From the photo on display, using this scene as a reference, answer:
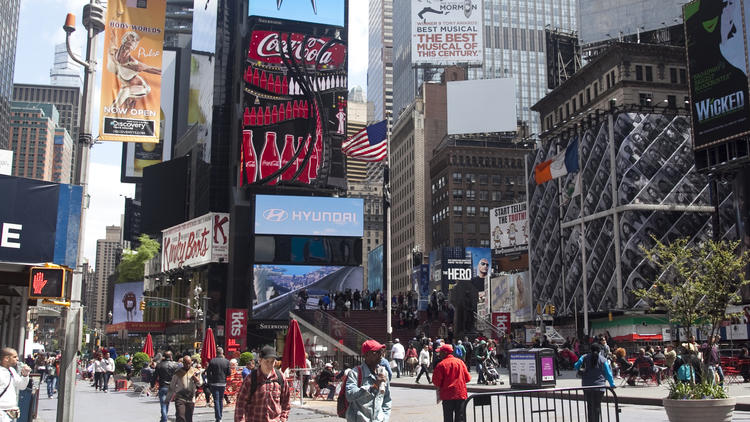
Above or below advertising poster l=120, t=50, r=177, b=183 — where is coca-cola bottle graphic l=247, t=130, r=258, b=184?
below

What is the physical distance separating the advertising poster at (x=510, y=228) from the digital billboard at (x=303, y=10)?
32.4 m

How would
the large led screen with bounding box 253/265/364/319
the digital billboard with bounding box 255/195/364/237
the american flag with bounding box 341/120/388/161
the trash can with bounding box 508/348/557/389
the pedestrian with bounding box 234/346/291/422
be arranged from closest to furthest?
1. the pedestrian with bounding box 234/346/291/422
2. the trash can with bounding box 508/348/557/389
3. the american flag with bounding box 341/120/388/161
4. the large led screen with bounding box 253/265/364/319
5. the digital billboard with bounding box 255/195/364/237

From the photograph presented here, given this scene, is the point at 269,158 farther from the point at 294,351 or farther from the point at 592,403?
the point at 592,403

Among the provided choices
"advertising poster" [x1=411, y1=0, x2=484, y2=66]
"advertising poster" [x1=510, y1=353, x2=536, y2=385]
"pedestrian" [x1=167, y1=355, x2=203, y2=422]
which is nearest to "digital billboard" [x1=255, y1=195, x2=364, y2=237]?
"advertising poster" [x1=411, y1=0, x2=484, y2=66]

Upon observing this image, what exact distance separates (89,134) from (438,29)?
3182 inches

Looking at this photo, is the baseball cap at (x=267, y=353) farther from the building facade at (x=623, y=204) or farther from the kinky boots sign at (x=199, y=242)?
the kinky boots sign at (x=199, y=242)

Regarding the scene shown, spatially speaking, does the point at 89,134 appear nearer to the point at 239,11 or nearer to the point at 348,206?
the point at 348,206

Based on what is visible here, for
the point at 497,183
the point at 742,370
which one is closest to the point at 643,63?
the point at 742,370

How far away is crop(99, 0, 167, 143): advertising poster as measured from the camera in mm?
15422

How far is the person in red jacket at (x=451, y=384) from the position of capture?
12602 millimetres

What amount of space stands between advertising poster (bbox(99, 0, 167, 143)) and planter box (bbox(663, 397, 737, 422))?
11101mm

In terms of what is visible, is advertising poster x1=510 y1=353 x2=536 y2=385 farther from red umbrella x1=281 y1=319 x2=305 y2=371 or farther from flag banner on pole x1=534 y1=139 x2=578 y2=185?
flag banner on pole x1=534 y1=139 x2=578 y2=185

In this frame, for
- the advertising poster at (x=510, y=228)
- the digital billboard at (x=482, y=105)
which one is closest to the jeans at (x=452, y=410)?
the advertising poster at (x=510, y=228)

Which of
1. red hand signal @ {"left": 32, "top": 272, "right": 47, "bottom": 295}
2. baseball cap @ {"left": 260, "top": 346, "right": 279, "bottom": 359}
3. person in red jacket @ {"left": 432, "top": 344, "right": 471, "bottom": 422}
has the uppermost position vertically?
red hand signal @ {"left": 32, "top": 272, "right": 47, "bottom": 295}
